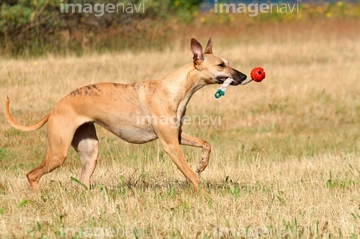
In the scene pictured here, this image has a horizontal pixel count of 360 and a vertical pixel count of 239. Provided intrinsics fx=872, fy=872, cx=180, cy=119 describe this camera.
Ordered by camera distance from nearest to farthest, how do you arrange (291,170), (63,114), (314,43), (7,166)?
(63,114), (291,170), (7,166), (314,43)

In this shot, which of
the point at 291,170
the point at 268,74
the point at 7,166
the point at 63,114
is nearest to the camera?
the point at 63,114

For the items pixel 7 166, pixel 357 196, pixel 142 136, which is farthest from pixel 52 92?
pixel 357 196

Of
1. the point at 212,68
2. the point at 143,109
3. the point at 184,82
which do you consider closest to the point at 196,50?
the point at 212,68

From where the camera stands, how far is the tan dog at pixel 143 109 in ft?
31.5

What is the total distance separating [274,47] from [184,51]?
97.2 inches

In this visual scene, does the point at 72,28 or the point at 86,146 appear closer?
the point at 86,146

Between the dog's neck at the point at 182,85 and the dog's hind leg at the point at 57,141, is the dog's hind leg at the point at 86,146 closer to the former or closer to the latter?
the dog's hind leg at the point at 57,141

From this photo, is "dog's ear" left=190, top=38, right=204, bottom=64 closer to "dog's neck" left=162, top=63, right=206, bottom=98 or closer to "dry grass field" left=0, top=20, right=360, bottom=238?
"dog's neck" left=162, top=63, right=206, bottom=98

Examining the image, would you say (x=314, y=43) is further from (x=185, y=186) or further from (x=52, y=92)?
(x=185, y=186)

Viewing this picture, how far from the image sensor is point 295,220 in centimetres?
810

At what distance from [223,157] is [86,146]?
3.05m

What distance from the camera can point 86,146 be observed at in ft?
33.3

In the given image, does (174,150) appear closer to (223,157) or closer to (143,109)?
(143,109)

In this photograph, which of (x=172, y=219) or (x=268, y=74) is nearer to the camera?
(x=172, y=219)
